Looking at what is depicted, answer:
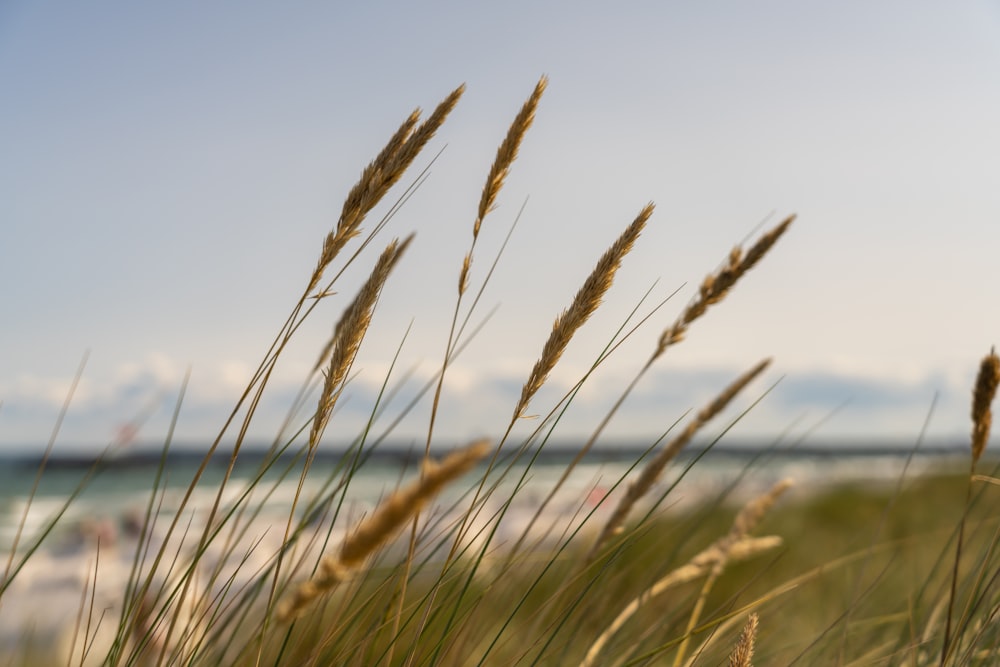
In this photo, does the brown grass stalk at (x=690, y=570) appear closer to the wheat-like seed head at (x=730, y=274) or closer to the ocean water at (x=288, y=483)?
the ocean water at (x=288, y=483)

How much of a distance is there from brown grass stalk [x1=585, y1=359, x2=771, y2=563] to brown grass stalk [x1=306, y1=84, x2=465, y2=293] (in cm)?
52

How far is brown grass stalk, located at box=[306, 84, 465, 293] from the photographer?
3.71ft

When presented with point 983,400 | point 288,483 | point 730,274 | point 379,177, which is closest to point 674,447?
point 730,274

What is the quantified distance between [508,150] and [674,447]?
1.55 feet

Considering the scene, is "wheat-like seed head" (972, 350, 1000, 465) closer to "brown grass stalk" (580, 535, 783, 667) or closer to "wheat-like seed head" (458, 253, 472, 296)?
"brown grass stalk" (580, 535, 783, 667)

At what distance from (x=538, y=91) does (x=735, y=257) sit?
35 centimetres

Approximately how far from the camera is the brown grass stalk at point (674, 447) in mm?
1225

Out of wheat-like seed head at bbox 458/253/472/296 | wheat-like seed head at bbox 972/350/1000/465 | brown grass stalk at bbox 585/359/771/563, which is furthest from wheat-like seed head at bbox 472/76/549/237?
wheat-like seed head at bbox 972/350/1000/465

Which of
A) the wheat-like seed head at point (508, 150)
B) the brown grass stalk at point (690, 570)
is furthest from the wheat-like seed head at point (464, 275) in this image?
the brown grass stalk at point (690, 570)

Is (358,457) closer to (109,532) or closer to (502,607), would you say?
(502,607)

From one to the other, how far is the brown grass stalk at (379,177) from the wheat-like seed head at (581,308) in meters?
0.28

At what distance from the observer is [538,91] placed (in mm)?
1214

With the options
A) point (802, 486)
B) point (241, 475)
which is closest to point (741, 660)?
point (802, 486)

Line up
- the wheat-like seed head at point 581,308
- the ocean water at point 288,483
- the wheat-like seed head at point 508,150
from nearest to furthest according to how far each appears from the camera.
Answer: the wheat-like seed head at point 581,308 → the wheat-like seed head at point 508,150 → the ocean water at point 288,483
